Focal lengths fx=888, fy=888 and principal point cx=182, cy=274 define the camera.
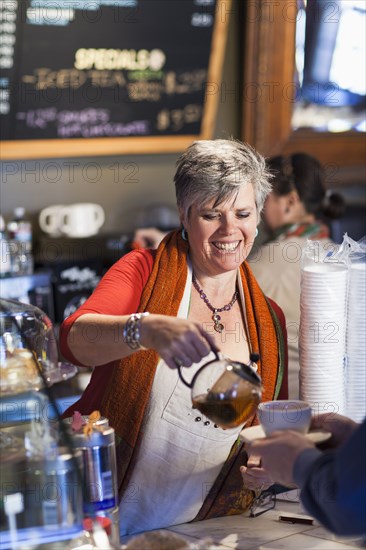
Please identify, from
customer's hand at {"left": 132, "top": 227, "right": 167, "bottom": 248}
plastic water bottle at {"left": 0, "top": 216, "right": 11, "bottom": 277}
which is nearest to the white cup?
plastic water bottle at {"left": 0, "top": 216, "right": 11, "bottom": 277}

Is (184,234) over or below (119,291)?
over

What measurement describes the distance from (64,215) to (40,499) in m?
2.33

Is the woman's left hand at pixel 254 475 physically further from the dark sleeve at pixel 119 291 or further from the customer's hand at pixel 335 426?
the dark sleeve at pixel 119 291

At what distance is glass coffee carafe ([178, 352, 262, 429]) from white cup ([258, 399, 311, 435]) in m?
0.08

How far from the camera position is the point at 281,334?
216 cm

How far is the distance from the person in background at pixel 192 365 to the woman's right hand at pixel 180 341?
0.27 meters

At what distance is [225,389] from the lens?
156 centimetres

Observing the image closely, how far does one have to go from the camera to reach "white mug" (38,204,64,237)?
12.3 feet

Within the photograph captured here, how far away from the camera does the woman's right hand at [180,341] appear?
1.56 m

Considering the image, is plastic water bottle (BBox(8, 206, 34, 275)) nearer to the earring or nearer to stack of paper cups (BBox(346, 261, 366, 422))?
the earring

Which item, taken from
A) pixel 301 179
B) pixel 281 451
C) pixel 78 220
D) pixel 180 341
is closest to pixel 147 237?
pixel 78 220

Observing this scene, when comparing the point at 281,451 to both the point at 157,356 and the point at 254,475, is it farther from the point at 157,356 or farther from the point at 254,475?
the point at 157,356

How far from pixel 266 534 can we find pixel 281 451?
44cm

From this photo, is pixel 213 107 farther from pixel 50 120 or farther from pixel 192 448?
pixel 192 448
